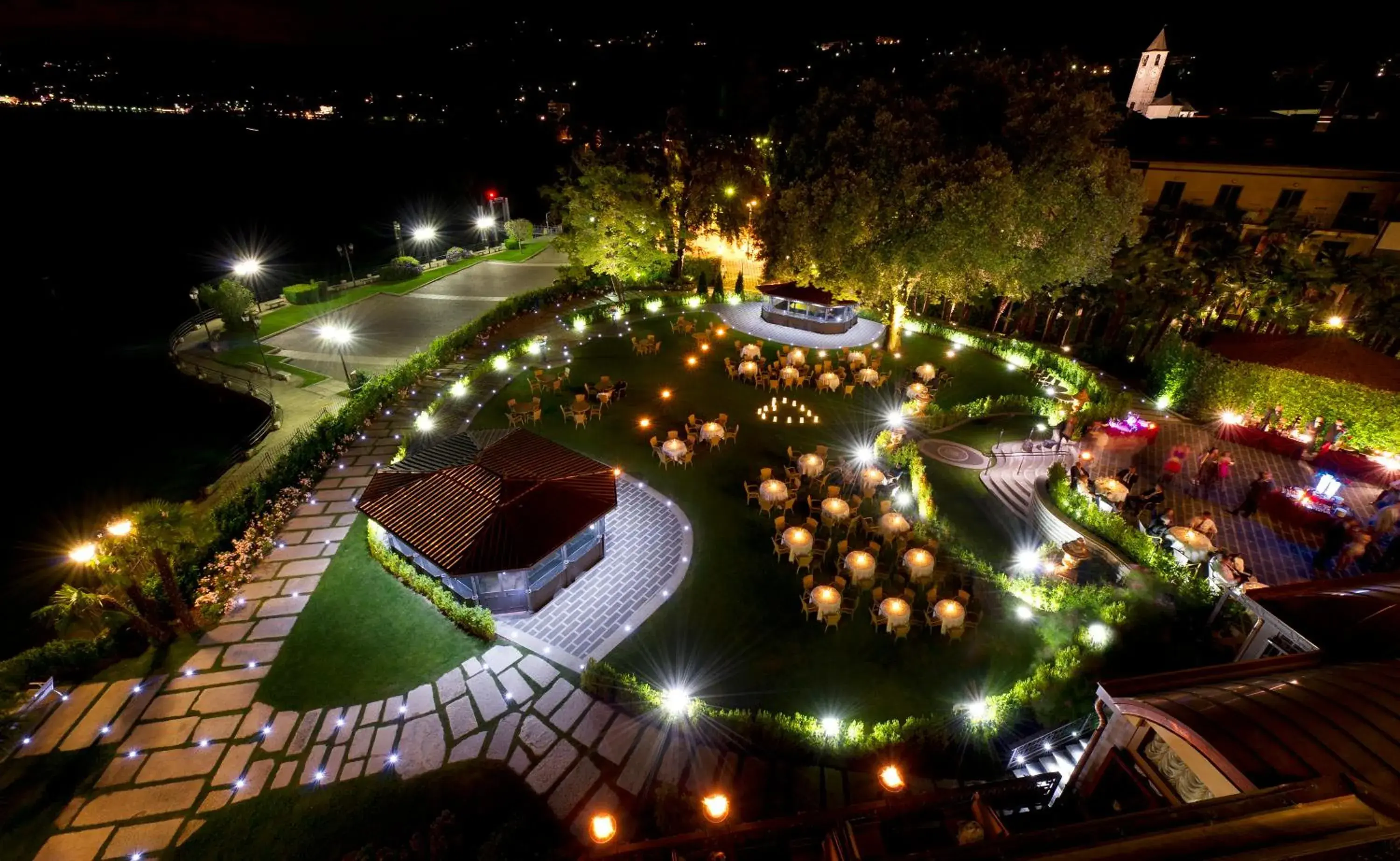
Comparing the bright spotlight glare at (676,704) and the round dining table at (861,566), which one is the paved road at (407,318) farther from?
the round dining table at (861,566)

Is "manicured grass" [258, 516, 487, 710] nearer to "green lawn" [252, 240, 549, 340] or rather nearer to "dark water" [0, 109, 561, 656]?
"dark water" [0, 109, 561, 656]

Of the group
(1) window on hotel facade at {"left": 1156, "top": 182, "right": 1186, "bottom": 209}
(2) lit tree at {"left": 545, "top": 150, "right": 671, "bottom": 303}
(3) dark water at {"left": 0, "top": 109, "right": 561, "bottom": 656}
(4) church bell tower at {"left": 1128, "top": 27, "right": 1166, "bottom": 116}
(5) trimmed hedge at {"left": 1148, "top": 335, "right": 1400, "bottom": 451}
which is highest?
(4) church bell tower at {"left": 1128, "top": 27, "right": 1166, "bottom": 116}

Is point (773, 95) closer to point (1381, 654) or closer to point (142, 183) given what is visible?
point (1381, 654)


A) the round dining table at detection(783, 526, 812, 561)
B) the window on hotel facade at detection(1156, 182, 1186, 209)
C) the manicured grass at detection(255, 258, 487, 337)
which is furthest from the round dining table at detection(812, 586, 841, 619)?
the window on hotel facade at detection(1156, 182, 1186, 209)

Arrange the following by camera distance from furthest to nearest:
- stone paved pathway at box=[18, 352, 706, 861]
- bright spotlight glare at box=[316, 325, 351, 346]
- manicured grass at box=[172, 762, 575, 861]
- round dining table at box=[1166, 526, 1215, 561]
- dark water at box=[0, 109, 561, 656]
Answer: bright spotlight glare at box=[316, 325, 351, 346], dark water at box=[0, 109, 561, 656], round dining table at box=[1166, 526, 1215, 561], stone paved pathway at box=[18, 352, 706, 861], manicured grass at box=[172, 762, 575, 861]

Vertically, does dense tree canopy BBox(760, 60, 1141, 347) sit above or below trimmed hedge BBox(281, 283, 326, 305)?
above

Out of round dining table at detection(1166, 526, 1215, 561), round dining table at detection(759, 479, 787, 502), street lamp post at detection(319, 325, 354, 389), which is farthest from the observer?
street lamp post at detection(319, 325, 354, 389)

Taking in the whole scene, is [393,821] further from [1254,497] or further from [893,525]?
[1254,497]

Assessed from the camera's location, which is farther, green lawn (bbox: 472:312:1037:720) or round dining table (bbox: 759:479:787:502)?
round dining table (bbox: 759:479:787:502)
